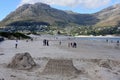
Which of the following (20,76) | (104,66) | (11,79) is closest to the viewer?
(11,79)

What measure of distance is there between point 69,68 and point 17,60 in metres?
6.00

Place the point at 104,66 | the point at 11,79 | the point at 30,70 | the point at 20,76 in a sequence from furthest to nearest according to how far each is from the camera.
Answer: the point at 104,66
the point at 30,70
the point at 20,76
the point at 11,79

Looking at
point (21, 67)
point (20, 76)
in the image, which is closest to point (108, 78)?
point (20, 76)

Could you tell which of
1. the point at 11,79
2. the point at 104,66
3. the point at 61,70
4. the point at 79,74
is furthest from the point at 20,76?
the point at 104,66

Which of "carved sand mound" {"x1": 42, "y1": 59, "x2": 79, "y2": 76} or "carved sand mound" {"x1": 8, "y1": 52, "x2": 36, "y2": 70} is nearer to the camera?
"carved sand mound" {"x1": 42, "y1": 59, "x2": 79, "y2": 76}

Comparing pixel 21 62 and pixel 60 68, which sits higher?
pixel 21 62

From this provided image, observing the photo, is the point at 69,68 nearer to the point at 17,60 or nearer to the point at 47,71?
the point at 47,71

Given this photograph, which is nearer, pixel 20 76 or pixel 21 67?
pixel 20 76

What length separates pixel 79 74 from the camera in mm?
25484

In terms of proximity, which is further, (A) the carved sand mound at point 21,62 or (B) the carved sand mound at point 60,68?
(A) the carved sand mound at point 21,62

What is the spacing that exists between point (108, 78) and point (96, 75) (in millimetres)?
1971

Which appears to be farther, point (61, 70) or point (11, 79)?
point (61, 70)

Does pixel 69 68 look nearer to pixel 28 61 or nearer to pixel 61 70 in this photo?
pixel 61 70

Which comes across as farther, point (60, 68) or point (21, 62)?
point (21, 62)
